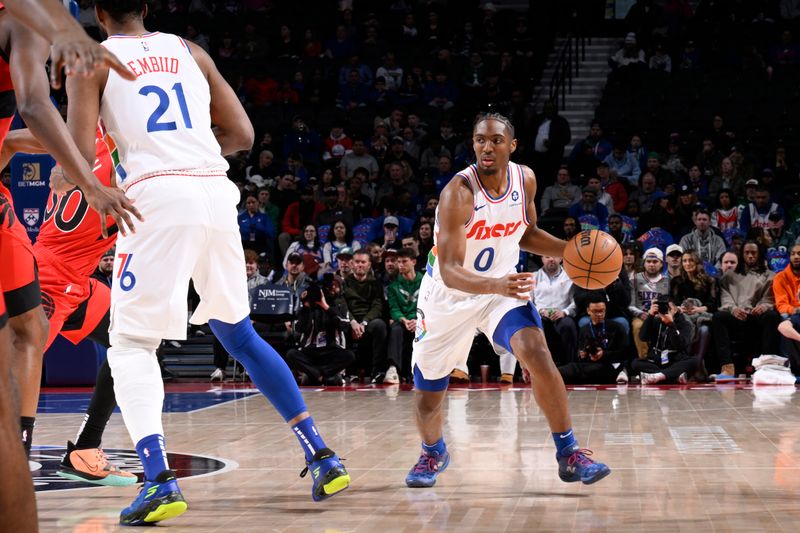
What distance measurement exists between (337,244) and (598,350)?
12.7ft

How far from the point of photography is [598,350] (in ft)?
36.4

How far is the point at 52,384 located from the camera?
1104cm

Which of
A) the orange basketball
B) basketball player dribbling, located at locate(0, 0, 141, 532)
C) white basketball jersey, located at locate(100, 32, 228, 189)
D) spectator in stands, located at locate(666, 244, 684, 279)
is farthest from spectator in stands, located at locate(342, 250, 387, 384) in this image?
basketball player dribbling, located at locate(0, 0, 141, 532)

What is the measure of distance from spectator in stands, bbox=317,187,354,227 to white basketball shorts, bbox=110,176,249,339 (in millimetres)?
9622

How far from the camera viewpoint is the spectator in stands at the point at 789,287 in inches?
437

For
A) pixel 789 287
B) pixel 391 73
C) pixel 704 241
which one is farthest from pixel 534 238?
pixel 391 73

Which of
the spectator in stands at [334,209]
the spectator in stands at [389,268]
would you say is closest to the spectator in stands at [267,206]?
the spectator in stands at [334,209]

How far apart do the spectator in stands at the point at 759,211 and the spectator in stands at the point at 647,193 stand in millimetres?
1260

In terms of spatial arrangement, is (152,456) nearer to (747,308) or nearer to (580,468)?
(580,468)

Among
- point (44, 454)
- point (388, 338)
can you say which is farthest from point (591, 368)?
point (44, 454)

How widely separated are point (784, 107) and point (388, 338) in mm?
7947

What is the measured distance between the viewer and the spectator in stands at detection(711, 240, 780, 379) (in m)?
11.2

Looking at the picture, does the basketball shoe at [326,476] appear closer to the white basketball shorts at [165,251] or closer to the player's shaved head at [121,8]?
the white basketball shorts at [165,251]

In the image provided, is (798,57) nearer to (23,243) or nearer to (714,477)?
(714,477)
